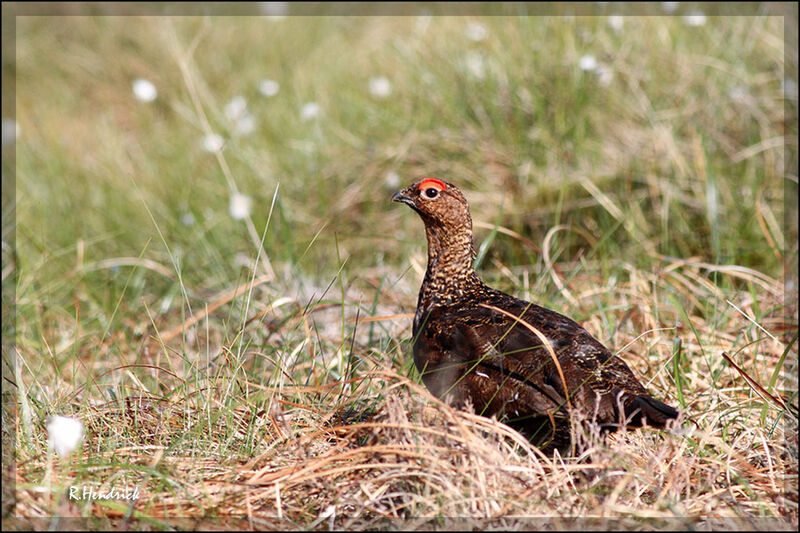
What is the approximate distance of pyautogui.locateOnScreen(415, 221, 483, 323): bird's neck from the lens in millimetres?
3318

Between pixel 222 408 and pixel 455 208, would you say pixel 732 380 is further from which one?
pixel 222 408

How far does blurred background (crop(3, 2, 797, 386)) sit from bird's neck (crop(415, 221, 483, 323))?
55cm

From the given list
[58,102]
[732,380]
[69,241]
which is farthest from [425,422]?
[58,102]

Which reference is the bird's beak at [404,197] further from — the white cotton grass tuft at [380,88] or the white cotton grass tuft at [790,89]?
the white cotton grass tuft at [790,89]

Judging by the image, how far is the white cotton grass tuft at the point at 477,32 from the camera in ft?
21.5

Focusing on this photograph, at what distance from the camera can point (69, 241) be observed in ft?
19.7

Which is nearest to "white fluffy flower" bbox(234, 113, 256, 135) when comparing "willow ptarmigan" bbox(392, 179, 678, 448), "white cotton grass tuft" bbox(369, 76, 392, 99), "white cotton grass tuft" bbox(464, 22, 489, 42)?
"white cotton grass tuft" bbox(369, 76, 392, 99)

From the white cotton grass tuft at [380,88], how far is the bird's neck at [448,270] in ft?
10.7

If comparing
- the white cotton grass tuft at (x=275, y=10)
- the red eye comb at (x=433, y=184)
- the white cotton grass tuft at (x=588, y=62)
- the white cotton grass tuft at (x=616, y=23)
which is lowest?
the red eye comb at (x=433, y=184)

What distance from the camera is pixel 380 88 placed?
6.45 m

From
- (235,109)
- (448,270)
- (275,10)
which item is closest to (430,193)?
(448,270)

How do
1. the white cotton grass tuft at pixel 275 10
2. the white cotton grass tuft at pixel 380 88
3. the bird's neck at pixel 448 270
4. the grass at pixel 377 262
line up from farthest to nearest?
the white cotton grass tuft at pixel 275 10, the white cotton grass tuft at pixel 380 88, the bird's neck at pixel 448 270, the grass at pixel 377 262

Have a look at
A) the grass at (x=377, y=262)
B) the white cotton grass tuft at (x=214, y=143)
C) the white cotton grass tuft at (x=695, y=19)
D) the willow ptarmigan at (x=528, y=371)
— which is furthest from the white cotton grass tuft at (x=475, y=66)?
the willow ptarmigan at (x=528, y=371)

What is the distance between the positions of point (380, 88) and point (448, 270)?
11.3 ft
